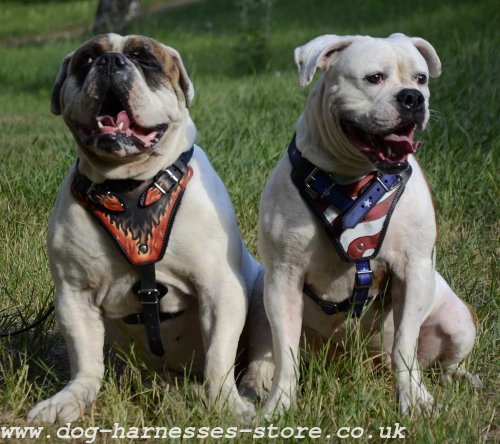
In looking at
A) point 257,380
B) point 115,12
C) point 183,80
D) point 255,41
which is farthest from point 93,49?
point 115,12

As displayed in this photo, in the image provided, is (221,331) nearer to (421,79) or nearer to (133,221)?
(133,221)

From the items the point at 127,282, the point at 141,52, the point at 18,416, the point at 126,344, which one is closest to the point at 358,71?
the point at 141,52

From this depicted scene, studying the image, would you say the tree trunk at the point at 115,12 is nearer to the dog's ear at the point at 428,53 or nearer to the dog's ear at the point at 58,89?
the dog's ear at the point at 58,89

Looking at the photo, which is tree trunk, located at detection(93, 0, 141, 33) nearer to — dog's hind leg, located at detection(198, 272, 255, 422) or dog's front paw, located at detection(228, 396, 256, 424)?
dog's hind leg, located at detection(198, 272, 255, 422)

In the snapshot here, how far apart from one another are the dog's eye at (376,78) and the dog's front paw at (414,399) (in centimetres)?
120

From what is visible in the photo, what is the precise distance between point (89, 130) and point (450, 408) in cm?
179

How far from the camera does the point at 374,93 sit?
402cm

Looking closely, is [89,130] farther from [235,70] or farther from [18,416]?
[235,70]

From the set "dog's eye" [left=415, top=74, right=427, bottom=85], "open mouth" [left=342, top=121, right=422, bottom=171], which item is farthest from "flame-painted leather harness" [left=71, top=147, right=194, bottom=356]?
"dog's eye" [left=415, top=74, right=427, bottom=85]

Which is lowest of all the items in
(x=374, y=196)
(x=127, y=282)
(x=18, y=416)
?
(x=18, y=416)

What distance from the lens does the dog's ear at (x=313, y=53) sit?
4117 mm

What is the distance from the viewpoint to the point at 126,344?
4.52 meters

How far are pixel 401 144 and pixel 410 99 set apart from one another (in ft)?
0.61

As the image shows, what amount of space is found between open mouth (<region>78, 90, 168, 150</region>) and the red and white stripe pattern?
0.73m
